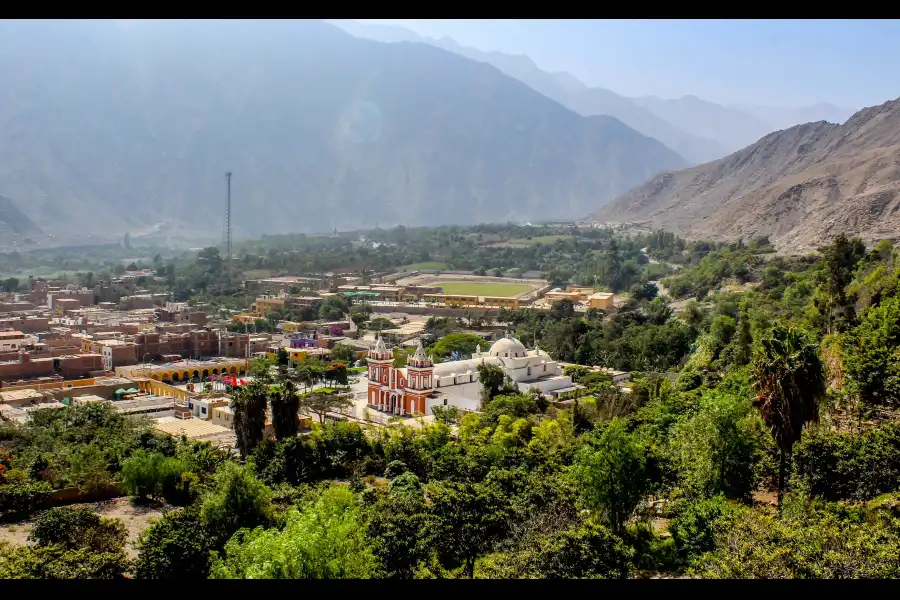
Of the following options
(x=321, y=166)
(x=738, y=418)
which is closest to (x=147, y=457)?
(x=738, y=418)

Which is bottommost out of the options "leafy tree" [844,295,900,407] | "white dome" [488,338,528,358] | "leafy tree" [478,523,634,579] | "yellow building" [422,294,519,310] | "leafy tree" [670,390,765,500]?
"yellow building" [422,294,519,310]

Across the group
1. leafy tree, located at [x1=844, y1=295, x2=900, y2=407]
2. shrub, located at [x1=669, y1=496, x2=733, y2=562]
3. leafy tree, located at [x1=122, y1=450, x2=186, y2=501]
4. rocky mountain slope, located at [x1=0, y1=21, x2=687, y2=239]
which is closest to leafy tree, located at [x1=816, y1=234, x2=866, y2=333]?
leafy tree, located at [x1=844, y1=295, x2=900, y2=407]

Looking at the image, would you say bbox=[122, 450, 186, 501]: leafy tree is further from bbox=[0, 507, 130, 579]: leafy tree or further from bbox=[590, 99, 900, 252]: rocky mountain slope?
bbox=[590, 99, 900, 252]: rocky mountain slope

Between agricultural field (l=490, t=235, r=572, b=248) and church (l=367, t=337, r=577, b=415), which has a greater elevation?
agricultural field (l=490, t=235, r=572, b=248)

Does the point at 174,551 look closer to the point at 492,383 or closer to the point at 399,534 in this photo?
the point at 399,534

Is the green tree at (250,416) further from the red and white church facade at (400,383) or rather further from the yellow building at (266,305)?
the yellow building at (266,305)

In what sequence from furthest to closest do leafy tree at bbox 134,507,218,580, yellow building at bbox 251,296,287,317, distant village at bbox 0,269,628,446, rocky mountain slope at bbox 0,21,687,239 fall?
1. rocky mountain slope at bbox 0,21,687,239
2. yellow building at bbox 251,296,287,317
3. distant village at bbox 0,269,628,446
4. leafy tree at bbox 134,507,218,580

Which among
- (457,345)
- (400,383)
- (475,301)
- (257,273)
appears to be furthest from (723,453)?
(257,273)

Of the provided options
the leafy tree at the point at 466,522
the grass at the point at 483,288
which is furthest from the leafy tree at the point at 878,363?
the grass at the point at 483,288
